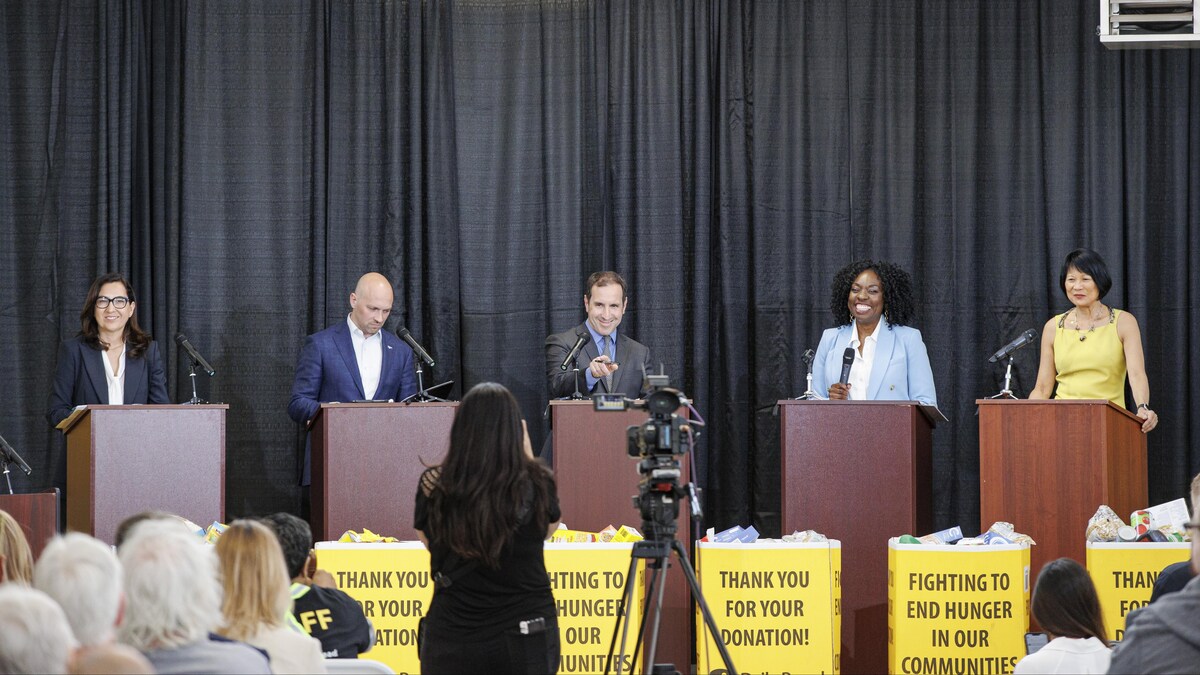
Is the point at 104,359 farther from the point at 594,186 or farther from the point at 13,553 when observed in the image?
the point at 13,553

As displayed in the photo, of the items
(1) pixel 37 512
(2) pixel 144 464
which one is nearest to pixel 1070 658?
(2) pixel 144 464

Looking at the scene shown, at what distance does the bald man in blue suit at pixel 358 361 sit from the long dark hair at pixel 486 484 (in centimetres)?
293

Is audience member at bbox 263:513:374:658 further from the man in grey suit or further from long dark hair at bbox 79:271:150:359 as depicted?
long dark hair at bbox 79:271:150:359

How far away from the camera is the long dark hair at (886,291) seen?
23.6 ft

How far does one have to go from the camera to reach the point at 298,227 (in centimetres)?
789

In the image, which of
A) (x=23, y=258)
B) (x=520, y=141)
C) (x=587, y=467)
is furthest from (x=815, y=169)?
(x=23, y=258)

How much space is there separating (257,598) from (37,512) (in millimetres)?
3053

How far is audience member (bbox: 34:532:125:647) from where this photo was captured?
8.91ft

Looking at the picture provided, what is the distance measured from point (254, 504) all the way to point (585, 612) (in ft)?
9.52

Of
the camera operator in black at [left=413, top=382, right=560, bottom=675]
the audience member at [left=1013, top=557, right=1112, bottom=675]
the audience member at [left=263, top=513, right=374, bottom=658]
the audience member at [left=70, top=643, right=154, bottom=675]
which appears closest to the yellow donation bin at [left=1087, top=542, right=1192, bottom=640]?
the audience member at [left=1013, top=557, right=1112, bottom=675]

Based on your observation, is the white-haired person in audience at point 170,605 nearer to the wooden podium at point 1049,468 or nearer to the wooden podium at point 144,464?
the wooden podium at point 144,464

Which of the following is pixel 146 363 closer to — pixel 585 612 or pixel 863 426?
pixel 585 612

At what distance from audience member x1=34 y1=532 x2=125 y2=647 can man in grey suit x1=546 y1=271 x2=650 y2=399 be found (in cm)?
395

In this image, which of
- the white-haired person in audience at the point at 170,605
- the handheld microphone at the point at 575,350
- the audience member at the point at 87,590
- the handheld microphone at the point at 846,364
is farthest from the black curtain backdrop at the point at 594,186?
the audience member at the point at 87,590
